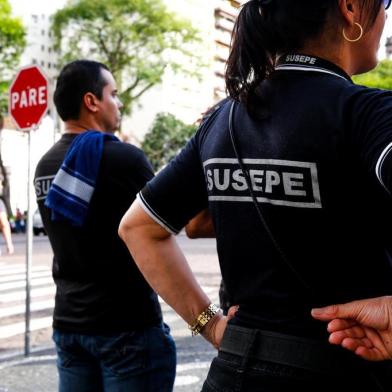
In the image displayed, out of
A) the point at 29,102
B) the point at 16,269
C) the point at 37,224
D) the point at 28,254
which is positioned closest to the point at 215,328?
the point at 28,254

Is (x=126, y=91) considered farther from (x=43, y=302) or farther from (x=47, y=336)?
(x=47, y=336)

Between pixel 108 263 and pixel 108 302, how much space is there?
0.42 ft

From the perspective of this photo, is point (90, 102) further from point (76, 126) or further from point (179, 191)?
point (179, 191)

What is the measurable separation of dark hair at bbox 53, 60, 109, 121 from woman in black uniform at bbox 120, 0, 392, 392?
4.63 feet

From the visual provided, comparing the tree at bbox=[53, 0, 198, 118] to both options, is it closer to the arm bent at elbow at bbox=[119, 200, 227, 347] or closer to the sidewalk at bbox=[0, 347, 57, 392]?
the sidewalk at bbox=[0, 347, 57, 392]

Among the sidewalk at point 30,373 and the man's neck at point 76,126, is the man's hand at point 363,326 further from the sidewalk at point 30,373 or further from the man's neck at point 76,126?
the sidewalk at point 30,373

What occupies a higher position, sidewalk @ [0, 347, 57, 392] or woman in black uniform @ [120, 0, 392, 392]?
woman in black uniform @ [120, 0, 392, 392]

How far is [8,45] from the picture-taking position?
37344mm

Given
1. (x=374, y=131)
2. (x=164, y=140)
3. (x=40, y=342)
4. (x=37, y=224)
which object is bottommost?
(x=37, y=224)

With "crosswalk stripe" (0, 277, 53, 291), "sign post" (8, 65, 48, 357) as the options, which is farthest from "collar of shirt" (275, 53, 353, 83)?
"crosswalk stripe" (0, 277, 53, 291)

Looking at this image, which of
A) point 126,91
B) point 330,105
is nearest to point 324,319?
point 330,105

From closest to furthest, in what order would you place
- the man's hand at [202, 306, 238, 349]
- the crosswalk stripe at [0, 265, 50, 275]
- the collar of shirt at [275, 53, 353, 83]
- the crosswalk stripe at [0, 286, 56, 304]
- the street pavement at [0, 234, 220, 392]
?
the collar of shirt at [275, 53, 353, 83] → the man's hand at [202, 306, 238, 349] → the street pavement at [0, 234, 220, 392] → the crosswalk stripe at [0, 286, 56, 304] → the crosswalk stripe at [0, 265, 50, 275]

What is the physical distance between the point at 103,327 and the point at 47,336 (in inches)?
217

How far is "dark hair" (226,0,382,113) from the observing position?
1530 millimetres
